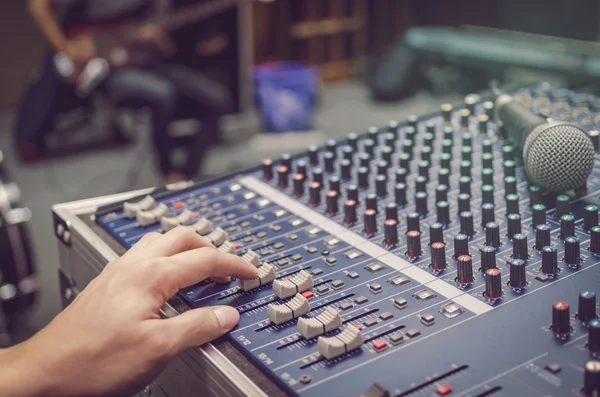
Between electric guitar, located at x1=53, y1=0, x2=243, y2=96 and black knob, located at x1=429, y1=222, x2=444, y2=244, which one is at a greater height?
black knob, located at x1=429, y1=222, x2=444, y2=244

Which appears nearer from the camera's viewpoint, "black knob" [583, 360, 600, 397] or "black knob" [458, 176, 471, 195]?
"black knob" [583, 360, 600, 397]

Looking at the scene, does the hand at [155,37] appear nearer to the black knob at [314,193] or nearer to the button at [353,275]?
the black knob at [314,193]

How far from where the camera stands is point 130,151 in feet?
→ 17.8

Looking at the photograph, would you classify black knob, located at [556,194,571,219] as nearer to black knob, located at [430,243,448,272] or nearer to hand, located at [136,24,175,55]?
black knob, located at [430,243,448,272]

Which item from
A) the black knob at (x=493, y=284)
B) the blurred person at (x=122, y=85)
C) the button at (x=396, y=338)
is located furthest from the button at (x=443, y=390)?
the blurred person at (x=122, y=85)

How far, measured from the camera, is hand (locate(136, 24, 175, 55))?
465cm

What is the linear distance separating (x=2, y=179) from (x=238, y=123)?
3398mm

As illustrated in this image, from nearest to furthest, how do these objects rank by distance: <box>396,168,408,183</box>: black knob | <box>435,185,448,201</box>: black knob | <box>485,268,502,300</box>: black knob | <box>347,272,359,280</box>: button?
<box>485,268,502,300</box>: black knob < <box>347,272,359,280</box>: button < <box>435,185,448,201</box>: black knob < <box>396,168,408,183</box>: black knob

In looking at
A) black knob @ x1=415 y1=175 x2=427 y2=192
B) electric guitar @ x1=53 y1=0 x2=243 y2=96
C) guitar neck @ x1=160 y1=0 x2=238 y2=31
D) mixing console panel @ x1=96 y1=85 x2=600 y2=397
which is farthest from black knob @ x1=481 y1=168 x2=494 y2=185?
guitar neck @ x1=160 y1=0 x2=238 y2=31

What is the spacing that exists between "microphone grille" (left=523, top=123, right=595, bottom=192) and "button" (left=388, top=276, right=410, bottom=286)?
382 millimetres

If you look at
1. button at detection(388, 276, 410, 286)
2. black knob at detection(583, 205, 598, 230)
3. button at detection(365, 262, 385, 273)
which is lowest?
button at detection(365, 262, 385, 273)

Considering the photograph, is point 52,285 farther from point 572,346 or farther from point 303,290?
point 572,346

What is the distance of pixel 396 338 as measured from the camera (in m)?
0.98

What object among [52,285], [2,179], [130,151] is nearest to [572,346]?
[2,179]
